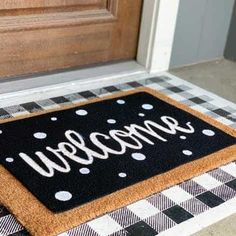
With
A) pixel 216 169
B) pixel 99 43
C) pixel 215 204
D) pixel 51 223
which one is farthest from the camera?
pixel 99 43

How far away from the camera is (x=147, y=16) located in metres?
2.04

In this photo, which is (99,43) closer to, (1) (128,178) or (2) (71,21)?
(2) (71,21)

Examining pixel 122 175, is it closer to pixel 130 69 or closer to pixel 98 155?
pixel 98 155

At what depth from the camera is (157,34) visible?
6.75ft

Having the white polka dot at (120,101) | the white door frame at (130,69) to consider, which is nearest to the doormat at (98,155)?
the white polka dot at (120,101)

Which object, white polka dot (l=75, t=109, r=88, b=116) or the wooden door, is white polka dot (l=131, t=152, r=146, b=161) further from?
the wooden door

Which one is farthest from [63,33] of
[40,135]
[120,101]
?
[40,135]

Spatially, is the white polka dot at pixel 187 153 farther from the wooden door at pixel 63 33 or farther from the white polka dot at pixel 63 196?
the wooden door at pixel 63 33

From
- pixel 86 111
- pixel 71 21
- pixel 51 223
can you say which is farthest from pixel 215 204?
pixel 71 21

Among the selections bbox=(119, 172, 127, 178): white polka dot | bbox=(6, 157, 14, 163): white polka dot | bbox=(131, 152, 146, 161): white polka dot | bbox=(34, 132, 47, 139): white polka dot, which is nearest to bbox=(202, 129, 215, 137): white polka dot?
bbox=(131, 152, 146, 161): white polka dot

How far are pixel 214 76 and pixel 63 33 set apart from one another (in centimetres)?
72

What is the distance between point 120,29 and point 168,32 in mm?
210

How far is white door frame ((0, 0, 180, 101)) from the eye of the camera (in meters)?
1.80

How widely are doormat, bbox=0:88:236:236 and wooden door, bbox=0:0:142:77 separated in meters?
0.26
